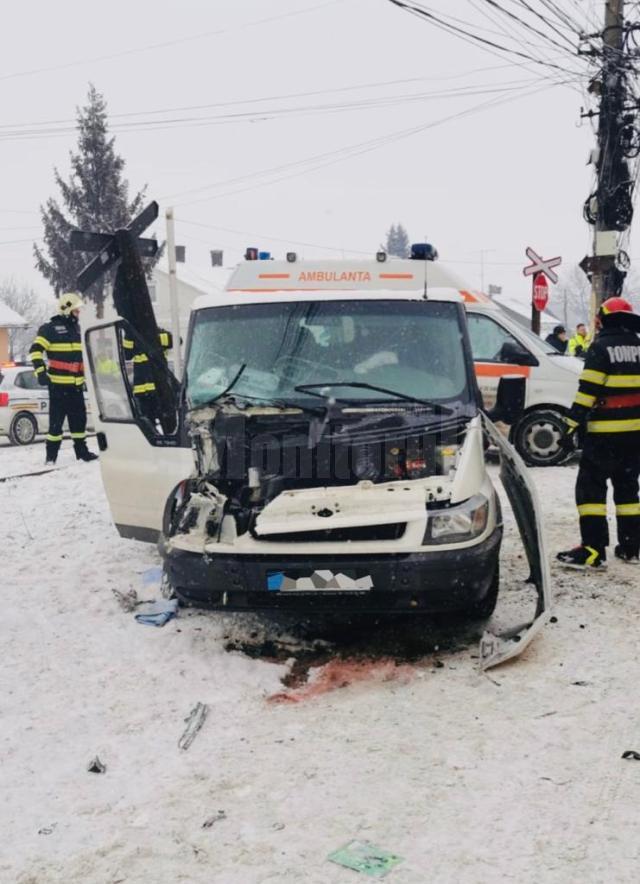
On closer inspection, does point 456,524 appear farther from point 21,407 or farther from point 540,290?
point 21,407

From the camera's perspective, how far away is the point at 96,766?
370cm

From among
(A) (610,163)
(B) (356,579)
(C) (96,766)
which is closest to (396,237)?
(A) (610,163)

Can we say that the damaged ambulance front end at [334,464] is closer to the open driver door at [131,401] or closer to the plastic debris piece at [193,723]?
the open driver door at [131,401]

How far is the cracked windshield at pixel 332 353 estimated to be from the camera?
5.48 meters

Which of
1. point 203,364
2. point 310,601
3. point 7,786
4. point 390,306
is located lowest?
point 7,786

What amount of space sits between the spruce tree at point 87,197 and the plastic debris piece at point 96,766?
125 feet

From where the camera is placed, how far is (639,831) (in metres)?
3.00

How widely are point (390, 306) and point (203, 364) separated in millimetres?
1291

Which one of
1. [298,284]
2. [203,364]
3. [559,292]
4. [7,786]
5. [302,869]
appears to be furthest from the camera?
[559,292]

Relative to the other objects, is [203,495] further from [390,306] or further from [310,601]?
[390,306]

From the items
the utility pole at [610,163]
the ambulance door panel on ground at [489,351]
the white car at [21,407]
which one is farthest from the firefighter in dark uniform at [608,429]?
the white car at [21,407]

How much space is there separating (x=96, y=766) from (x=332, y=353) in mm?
2915

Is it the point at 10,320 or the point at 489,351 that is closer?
the point at 489,351

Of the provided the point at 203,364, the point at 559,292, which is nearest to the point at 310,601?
the point at 203,364
